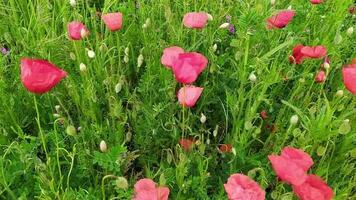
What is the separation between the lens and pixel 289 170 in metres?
0.93

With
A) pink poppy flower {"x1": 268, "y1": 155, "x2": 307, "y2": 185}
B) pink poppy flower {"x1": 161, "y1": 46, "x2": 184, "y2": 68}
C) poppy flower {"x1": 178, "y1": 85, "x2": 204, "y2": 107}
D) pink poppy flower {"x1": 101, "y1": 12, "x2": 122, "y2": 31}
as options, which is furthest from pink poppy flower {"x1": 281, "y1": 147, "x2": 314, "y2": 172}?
pink poppy flower {"x1": 101, "y1": 12, "x2": 122, "y2": 31}

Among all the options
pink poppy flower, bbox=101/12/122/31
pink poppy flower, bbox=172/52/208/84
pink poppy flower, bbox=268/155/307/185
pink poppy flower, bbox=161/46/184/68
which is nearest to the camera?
pink poppy flower, bbox=268/155/307/185

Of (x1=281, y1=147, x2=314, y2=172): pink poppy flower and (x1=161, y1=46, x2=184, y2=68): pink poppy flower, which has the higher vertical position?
(x1=161, y1=46, x2=184, y2=68): pink poppy flower

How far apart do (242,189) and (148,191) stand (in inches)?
7.3

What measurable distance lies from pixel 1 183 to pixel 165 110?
1.53ft

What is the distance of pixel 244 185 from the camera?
951 millimetres

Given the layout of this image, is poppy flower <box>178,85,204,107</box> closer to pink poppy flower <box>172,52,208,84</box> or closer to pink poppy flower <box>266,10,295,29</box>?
pink poppy flower <box>172,52,208,84</box>

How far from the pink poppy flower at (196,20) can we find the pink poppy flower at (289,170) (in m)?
0.51

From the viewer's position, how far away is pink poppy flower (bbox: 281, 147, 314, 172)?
3.08ft

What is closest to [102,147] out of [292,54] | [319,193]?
[319,193]

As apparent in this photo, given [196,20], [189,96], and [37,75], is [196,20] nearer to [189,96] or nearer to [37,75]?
[189,96]

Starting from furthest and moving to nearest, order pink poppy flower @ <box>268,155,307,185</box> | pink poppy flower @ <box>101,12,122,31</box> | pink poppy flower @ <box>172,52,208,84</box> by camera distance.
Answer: pink poppy flower @ <box>101,12,122,31</box>
pink poppy flower @ <box>172,52,208,84</box>
pink poppy flower @ <box>268,155,307,185</box>

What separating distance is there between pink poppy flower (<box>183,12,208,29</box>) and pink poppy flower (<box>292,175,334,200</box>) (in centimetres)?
54

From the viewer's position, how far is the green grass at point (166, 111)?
1.16 metres
